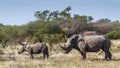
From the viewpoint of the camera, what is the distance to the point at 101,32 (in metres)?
76.1

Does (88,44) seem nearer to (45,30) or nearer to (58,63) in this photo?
(58,63)

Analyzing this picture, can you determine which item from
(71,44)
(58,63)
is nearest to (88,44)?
(71,44)

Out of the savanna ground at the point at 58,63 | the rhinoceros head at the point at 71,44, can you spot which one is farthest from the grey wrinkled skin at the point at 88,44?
the savanna ground at the point at 58,63

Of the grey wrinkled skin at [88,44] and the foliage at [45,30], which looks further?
the foliage at [45,30]

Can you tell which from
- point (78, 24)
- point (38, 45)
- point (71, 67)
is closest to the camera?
point (71, 67)

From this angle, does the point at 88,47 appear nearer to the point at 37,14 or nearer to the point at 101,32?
the point at 101,32

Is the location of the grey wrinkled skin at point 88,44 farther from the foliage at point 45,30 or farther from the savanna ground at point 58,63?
the foliage at point 45,30

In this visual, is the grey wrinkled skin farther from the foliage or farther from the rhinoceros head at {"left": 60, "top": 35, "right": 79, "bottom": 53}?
the foliage

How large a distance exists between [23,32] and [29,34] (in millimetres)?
1464

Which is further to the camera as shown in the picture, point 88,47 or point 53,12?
point 53,12

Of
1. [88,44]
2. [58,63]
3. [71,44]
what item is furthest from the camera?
[71,44]

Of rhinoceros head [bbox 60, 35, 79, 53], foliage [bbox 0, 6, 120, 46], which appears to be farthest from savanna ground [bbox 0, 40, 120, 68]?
foliage [bbox 0, 6, 120, 46]

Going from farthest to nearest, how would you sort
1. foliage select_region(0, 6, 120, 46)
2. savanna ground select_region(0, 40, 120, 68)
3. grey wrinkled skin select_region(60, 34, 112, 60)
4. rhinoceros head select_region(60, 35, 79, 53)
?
foliage select_region(0, 6, 120, 46) → rhinoceros head select_region(60, 35, 79, 53) → grey wrinkled skin select_region(60, 34, 112, 60) → savanna ground select_region(0, 40, 120, 68)

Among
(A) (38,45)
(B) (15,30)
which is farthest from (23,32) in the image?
(A) (38,45)
